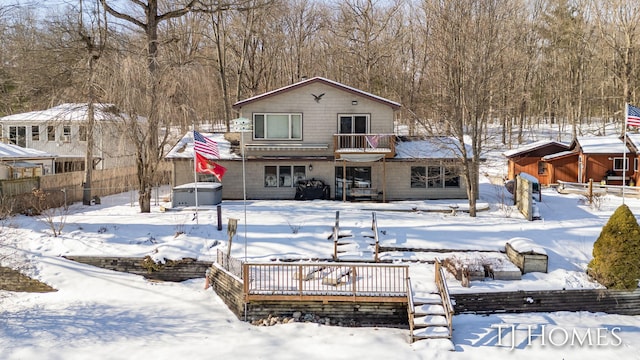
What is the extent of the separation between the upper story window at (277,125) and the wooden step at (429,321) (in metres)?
14.7

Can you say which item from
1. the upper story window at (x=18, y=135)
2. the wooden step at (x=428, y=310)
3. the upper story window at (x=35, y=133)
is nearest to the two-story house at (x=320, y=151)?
the wooden step at (x=428, y=310)

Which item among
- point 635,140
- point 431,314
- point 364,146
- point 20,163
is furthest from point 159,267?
point 635,140

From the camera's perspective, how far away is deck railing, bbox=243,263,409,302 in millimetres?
12445

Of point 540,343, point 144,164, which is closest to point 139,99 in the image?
point 144,164

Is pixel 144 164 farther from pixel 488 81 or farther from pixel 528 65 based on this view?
pixel 528 65

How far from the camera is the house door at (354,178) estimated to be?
81.1 ft

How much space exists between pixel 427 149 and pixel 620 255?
41.4 feet

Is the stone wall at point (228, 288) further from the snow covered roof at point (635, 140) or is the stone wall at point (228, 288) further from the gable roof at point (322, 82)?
the snow covered roof at point (635, 140)

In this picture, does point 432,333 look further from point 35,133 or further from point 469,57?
point 35,133

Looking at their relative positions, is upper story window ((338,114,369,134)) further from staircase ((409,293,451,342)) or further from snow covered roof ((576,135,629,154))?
snow covered roof ((576,135,629,154))

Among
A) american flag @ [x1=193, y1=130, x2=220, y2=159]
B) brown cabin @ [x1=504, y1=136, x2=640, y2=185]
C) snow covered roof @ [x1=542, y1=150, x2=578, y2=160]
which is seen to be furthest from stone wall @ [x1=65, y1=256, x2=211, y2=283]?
snow covered roof @ [x1=542, y1=150, x2=578, y2=160]

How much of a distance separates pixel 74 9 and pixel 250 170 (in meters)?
11.1

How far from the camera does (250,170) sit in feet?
80.2

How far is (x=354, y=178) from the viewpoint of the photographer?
81.4 ft
